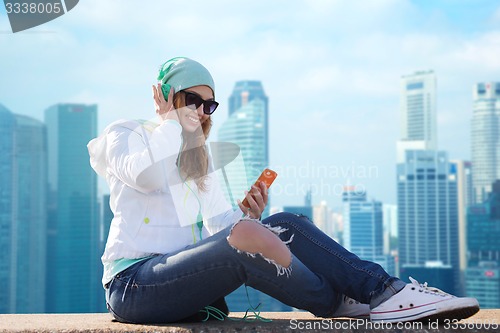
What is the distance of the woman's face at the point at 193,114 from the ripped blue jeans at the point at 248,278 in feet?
1.44

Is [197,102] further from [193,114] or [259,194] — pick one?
[259,194]

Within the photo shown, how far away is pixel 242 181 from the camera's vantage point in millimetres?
2430

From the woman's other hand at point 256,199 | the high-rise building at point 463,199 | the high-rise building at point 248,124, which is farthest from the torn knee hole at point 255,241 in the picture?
the high-rise building at point 463,199

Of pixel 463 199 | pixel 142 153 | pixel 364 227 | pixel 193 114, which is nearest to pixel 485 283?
pixel 463 199

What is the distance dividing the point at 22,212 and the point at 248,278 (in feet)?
320

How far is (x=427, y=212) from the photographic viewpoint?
4173 inches

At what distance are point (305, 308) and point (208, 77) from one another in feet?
2.96

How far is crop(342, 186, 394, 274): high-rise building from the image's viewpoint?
10356 cm

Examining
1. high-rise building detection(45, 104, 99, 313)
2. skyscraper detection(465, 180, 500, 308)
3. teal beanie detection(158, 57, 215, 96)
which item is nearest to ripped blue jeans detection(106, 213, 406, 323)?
teal beanie detection(158, 57, 215, 96)

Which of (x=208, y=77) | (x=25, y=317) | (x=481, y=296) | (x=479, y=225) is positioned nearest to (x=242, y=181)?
(x=208, y=77)

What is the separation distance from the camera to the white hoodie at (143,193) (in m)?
2.11

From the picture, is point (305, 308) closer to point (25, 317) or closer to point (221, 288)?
point (221, 288)

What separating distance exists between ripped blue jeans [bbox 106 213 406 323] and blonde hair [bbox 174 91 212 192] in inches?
12.8

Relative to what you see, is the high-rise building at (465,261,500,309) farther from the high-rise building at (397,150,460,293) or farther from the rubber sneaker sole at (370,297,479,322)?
the rubber sneaker sole at (370,297,479,322)
